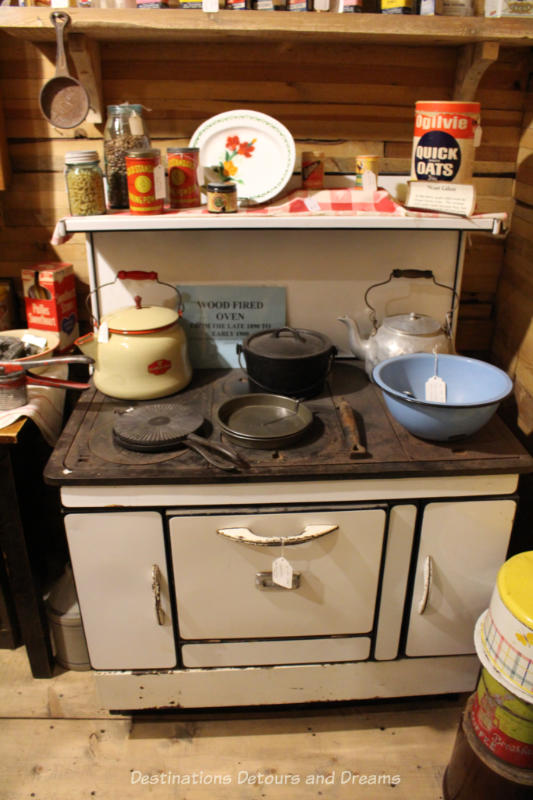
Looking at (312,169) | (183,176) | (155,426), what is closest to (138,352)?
(155,426)

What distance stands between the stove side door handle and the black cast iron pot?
37cm

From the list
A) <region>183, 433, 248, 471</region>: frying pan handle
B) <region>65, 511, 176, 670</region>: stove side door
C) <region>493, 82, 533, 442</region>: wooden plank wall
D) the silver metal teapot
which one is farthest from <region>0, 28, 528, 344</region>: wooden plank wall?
<region>65, 511, 176, 670</region>: stove side door

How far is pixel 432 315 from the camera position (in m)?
Answer: 1.85

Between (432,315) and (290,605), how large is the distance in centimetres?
90

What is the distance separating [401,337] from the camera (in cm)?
164

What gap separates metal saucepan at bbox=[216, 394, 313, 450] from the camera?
4.66ft

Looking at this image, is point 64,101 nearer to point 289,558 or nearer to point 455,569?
point 289,558

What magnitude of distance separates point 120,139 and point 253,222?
1.29 feet

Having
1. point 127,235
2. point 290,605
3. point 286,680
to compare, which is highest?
point 127,235

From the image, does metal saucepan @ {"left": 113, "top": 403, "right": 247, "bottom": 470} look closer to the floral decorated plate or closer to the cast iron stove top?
the cast iron stove top

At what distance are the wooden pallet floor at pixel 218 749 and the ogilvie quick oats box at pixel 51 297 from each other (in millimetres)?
972

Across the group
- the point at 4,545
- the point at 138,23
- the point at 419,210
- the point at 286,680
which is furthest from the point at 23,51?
the point at 286,680

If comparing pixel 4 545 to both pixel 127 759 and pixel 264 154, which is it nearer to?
pixel 127 759

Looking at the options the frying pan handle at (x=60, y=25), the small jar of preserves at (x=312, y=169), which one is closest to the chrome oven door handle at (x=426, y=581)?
the small jar of preserves at (x=312, y=169)
